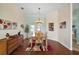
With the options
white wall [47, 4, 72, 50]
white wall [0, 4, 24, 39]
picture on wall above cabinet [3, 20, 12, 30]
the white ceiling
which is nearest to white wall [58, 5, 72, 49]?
white wall [47, 4, 72, 50]

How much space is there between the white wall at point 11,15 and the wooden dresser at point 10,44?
12cm

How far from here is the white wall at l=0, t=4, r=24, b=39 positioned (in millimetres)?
2551

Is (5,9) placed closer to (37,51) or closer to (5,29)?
(5,29)

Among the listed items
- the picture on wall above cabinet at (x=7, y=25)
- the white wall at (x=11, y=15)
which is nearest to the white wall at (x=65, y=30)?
the white wall at (x=11, y=15)

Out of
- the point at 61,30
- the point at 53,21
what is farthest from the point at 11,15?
the point at 61,30

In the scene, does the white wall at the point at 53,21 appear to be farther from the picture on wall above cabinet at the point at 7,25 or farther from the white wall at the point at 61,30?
the picture on wall above cabinet at the point at 7,25

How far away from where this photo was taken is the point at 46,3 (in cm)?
262

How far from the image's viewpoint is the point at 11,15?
256 centimetres

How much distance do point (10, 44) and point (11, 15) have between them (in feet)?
1.99

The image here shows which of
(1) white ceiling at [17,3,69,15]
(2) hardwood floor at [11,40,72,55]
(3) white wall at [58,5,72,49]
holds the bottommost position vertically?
(2) hardwood floor at [11,40,72,55]

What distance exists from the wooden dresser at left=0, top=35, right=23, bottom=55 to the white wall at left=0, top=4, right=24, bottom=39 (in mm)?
116

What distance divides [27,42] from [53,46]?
565 mm

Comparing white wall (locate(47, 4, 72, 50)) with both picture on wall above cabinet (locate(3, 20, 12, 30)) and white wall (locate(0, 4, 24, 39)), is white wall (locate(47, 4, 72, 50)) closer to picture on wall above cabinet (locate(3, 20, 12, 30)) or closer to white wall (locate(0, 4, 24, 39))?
white wall (locate(0, 4, 24, 39))

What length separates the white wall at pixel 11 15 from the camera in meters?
2.55
